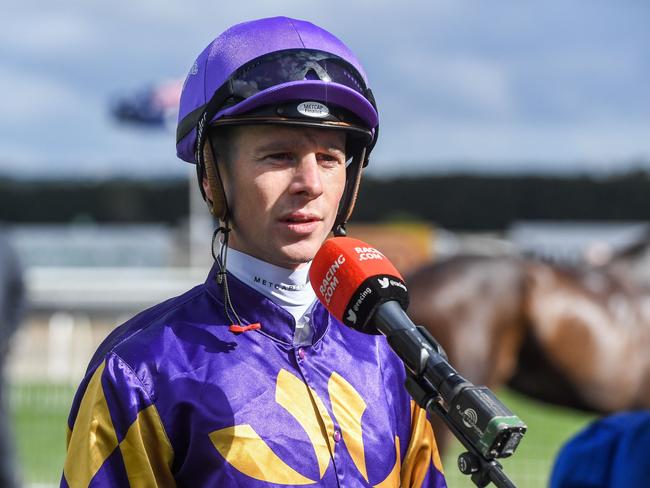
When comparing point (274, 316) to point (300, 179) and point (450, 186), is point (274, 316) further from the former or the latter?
point (450, 186)

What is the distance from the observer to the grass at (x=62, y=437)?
7.12 m

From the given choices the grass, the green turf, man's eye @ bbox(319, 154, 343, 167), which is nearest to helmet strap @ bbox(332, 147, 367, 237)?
man's eye @ bbox(319, 154, 343, 167)

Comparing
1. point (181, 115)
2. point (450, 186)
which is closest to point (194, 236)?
point (450, 186)

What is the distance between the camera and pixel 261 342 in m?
1.75

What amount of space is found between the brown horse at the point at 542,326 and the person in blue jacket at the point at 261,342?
13.1 feet

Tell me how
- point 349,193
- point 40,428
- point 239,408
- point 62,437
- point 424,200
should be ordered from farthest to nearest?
point 424,200, point 40,428, point 62,437, point 349,193, point 239,408

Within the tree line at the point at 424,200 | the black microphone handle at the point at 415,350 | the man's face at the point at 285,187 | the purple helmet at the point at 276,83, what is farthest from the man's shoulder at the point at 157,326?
the tree line at the point at 424,200

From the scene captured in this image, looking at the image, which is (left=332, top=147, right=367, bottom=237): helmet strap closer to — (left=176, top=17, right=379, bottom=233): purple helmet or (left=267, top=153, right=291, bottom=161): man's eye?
(left=176, top=17, right=379, bottom=233): purple helmet

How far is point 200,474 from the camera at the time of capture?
1.63 meters

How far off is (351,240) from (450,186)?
30.7 meters

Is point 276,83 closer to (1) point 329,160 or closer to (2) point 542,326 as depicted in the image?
(1) point 329,160

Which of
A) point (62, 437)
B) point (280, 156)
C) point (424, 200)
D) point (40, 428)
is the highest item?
point (280, 156)

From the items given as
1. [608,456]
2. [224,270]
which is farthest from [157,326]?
[608,456]

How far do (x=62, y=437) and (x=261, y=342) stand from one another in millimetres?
7482
